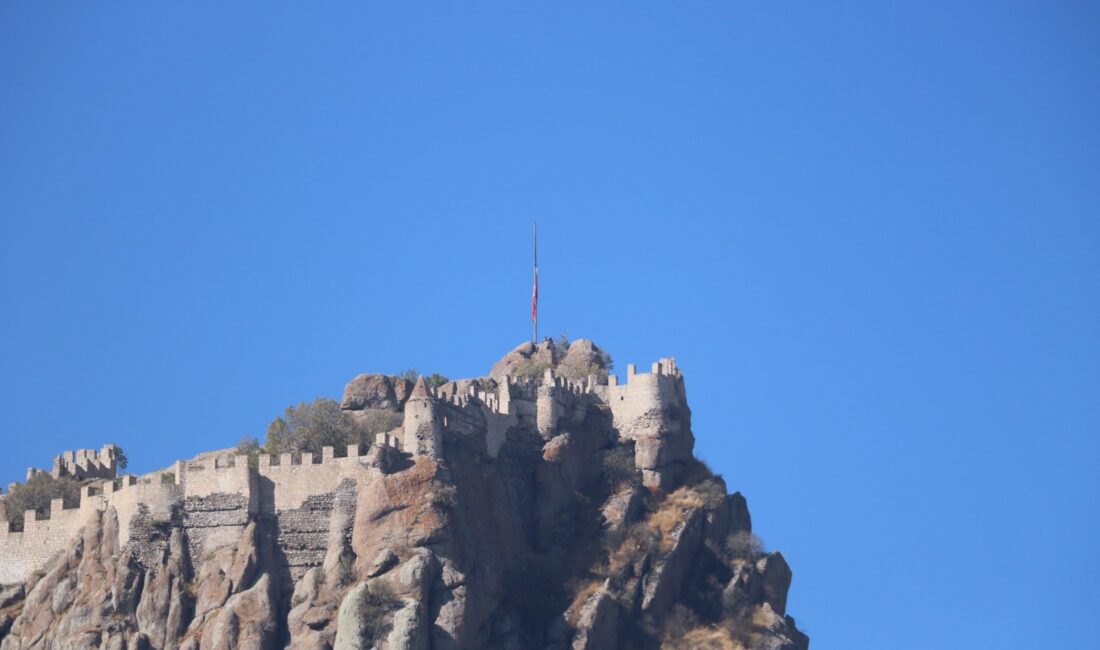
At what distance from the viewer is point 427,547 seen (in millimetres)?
127125

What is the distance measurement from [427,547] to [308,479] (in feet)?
22.9

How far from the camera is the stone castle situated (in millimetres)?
130000

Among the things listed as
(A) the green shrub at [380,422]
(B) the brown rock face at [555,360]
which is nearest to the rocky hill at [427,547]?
(A) the green shrub at [380,422]

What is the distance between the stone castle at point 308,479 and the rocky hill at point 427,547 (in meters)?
0.10

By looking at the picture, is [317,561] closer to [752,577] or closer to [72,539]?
[72,539]

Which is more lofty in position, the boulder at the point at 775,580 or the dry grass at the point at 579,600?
the boulder at the point at 775,580

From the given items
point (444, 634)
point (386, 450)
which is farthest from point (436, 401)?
point (444, 634)

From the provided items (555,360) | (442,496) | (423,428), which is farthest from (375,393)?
(442,496)

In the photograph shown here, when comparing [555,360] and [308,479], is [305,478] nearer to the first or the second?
[308,479]

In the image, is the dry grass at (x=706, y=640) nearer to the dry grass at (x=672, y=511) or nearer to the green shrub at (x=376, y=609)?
the dry grass at (x=672, y=511)

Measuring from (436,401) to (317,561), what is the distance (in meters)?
8.95

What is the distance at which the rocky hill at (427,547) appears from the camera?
415ft

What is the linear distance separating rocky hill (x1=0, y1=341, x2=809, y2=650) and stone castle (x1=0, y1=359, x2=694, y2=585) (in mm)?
97

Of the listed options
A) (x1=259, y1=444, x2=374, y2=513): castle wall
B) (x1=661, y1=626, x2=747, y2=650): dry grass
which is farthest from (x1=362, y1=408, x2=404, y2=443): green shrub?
(x1=661, y1=626, x2=747, y2=650): dry grass
